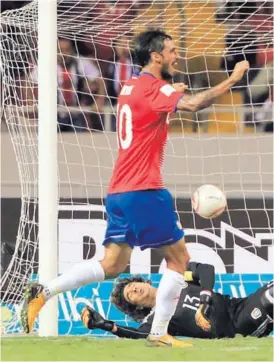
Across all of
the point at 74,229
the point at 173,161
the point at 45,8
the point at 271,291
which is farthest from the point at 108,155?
the point at 271,291

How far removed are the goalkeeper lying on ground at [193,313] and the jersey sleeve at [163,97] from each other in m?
1.07

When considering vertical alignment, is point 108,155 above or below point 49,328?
above

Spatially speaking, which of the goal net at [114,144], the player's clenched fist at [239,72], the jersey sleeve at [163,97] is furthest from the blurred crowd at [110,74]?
the player's clenched fist at [239,72]

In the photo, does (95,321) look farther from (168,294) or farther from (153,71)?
(153,71)

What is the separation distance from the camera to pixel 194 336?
7266 mm

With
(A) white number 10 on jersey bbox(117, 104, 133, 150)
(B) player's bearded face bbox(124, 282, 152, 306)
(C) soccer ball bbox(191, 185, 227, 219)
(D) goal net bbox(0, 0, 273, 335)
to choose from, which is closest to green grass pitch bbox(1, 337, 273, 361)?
(B) player's bearded face bbox(124, 282, 152, 306)

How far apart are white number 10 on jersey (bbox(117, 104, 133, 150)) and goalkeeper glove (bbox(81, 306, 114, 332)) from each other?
119 cm

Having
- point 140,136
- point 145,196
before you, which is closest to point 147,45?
point 140,136

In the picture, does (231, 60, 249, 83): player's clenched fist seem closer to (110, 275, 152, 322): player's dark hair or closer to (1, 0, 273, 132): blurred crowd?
(110, 275, 152, 322): player's dark hair

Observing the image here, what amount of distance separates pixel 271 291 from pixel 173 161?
421 centimetres

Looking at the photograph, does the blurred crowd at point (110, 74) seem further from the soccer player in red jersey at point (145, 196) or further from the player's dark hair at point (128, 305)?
the soccer player in red jersey at point (145, 196)

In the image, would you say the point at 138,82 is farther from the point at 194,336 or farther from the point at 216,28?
the point at 216,28

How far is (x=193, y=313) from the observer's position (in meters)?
7.29

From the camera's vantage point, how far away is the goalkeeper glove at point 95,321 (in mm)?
7062
